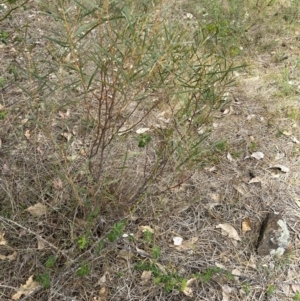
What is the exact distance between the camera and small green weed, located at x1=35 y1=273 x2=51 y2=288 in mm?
1733

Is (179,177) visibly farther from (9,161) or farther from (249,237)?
(9,161)

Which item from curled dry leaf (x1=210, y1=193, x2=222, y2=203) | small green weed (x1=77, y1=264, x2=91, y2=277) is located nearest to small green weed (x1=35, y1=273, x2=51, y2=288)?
small green weed (x1=77, y1=264, x2=91, y2=277)

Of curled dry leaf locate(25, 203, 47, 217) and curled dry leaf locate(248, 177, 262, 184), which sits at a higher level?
curled dry leaf locate(25, 203, 47, 217)

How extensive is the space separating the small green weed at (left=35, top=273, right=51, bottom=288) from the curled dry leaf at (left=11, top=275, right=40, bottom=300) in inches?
1.2

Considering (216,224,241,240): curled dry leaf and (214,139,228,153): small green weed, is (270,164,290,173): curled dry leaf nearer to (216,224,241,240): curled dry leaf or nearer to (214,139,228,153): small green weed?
(214,139,228,153): small green weed

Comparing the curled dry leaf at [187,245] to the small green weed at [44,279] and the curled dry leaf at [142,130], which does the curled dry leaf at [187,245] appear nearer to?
the small green weed at [44,279]

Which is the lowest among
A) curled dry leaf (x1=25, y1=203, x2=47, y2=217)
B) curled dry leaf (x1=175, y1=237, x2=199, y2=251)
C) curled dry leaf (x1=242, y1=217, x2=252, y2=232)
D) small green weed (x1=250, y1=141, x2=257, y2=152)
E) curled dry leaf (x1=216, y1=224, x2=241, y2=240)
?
curled dry leaf (x1=242, y1=217, x2=252, y2=232)

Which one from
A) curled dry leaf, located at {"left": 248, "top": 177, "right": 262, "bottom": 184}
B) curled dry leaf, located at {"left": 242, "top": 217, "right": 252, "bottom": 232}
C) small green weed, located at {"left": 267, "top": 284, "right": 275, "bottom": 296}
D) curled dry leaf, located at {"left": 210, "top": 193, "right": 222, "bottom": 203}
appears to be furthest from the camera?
curled dry leaf, located at {"left": 248, "top": 177, "right": 262, "bottom": 184}

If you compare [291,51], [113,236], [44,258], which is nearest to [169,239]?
[113,236]

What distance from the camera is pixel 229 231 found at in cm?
226

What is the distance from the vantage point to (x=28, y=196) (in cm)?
216

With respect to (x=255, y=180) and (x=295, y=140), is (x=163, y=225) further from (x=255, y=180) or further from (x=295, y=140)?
(x=295, y=140)

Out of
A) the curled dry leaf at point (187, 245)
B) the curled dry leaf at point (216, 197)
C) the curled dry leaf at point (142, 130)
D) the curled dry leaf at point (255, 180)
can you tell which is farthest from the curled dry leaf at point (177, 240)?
the curled dry leaf at point (142, 130)

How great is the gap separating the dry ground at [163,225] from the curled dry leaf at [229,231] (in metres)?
0.02
